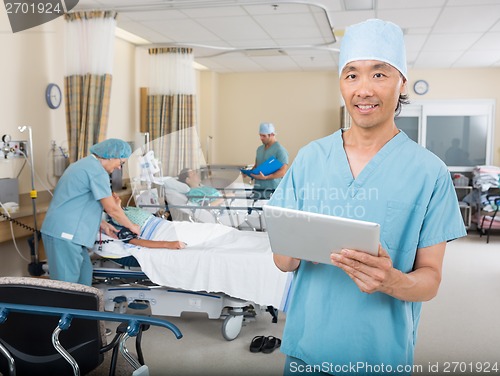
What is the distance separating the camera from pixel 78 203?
3285 mm

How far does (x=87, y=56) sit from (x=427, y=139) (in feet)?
17.1

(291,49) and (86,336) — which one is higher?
(291,49)

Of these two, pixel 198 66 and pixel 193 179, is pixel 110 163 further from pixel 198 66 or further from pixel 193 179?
pixel 198 66

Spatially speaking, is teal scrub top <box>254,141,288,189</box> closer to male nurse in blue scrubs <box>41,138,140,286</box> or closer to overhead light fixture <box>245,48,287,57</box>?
overhead light fixture <box>245,48,287,57</box>

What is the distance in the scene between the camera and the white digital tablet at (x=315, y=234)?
38.2 inches

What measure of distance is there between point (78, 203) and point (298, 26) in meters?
2.81

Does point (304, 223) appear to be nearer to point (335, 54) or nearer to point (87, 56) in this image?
point (87, 56)

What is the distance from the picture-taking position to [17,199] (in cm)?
392

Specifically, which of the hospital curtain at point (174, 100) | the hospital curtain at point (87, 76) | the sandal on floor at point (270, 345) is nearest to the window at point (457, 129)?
the hospital curtain at point (174, 100)

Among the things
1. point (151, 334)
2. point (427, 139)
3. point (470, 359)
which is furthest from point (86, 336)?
point (427, 139)

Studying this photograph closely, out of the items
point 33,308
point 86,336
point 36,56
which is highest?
point 36,56

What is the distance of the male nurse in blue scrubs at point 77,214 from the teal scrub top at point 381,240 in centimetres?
226

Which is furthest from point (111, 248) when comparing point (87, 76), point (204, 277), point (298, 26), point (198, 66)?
point (198, 66)

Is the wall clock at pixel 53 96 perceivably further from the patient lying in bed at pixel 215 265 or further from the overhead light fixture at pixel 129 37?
the patient lying in bed at pixel 215 265
